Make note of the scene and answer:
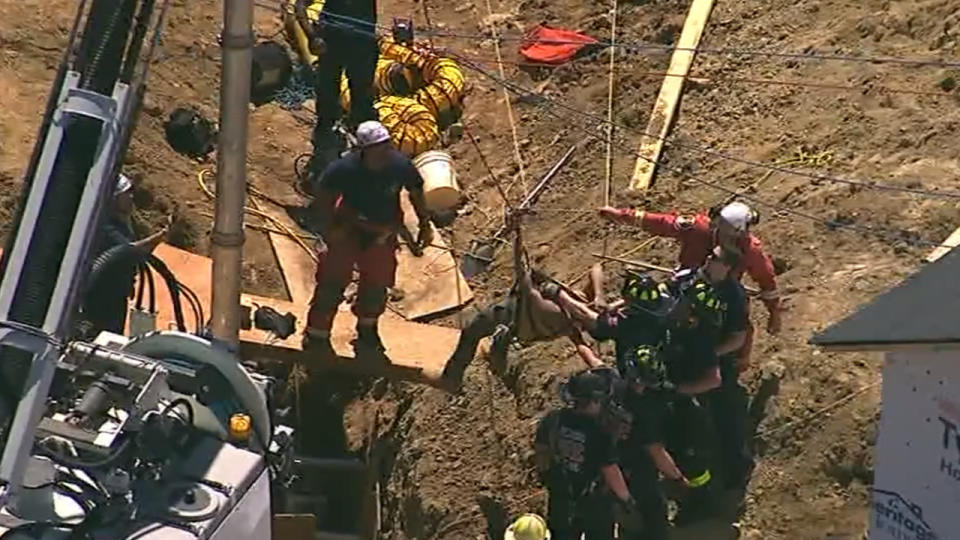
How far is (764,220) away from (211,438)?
675 centimetres

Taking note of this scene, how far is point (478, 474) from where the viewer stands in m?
12.4

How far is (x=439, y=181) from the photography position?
15.3 metres

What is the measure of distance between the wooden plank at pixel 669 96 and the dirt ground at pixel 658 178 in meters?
0.14

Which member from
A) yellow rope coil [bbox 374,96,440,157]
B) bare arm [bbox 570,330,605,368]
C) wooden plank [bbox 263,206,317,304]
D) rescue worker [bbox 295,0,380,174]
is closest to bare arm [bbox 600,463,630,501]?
bare arm [bbox 570,330,605,368]

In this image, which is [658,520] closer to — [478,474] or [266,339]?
[478,474]

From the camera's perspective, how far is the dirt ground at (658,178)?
1200 cm

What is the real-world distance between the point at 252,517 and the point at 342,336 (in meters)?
4.37

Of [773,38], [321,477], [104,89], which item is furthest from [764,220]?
[104,89]

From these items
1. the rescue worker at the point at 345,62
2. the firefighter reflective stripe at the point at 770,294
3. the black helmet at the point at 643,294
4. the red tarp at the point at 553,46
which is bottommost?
the black helmet at the point at 643,294

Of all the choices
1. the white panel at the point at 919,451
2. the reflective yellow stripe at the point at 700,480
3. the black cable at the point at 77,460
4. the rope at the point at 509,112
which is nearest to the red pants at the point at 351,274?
the reflective yellow stripe at the point at 700,480

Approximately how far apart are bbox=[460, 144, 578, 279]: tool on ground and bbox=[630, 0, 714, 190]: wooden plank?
0.87 meters

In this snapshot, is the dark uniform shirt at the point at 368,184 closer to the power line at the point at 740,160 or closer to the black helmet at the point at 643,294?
the black helmet at the point at 643,294

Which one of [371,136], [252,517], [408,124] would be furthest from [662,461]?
[408,124]

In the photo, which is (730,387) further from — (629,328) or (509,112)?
(509,112)
